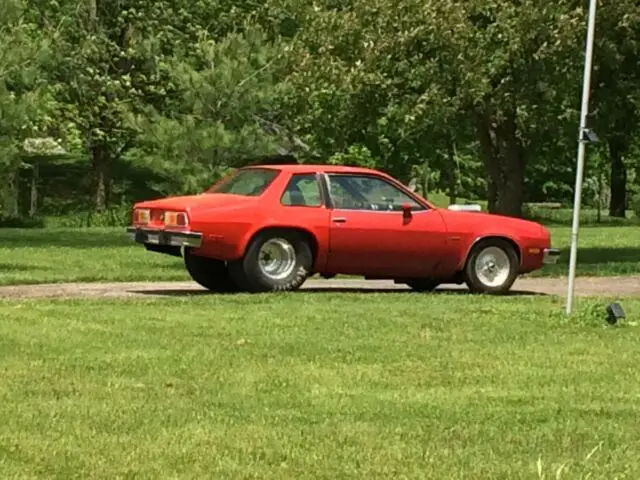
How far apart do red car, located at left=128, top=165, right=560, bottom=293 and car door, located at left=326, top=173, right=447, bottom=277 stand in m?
0.01

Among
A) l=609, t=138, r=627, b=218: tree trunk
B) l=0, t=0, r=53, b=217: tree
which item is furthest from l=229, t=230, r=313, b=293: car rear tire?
l=609, t=138, r=627, b=218: tree trunk

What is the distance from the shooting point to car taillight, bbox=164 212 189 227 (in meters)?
15.1

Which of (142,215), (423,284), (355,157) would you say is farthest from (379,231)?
(355,157)

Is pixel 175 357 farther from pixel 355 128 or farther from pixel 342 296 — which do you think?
pixel 355 128

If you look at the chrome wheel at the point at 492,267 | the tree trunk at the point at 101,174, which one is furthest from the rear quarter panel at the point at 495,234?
the tree trunk at the point at 101,174

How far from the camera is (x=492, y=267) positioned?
1653 centimetres

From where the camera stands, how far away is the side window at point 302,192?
1569cm

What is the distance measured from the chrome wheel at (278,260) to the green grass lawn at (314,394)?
2.49 m

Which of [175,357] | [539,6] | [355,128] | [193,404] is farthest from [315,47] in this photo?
[193,404]

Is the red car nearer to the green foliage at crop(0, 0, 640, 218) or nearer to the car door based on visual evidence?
the car door

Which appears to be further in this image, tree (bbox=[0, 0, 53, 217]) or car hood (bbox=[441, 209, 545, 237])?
tree (bbox=[0, 0, 53, 217])

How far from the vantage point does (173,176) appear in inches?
1515

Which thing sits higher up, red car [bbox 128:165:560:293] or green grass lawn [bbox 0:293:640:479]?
red car [bbox 128:165:560:293]

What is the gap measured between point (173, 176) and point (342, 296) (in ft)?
78.0
